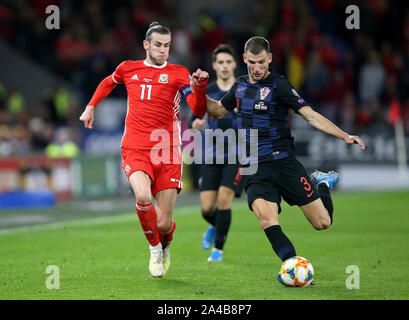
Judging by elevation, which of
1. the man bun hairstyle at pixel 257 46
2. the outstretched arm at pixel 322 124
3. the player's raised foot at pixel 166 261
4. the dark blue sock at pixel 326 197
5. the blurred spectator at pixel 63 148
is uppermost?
the man bun hairstyle at pixel 257 46

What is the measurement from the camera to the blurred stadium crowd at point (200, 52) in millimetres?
22062

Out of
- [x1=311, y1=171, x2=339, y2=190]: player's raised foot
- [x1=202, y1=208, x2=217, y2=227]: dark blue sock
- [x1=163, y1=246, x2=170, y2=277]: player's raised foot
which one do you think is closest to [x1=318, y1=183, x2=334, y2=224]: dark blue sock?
[x1=311, y1=171, x2=339, y2=190]: player's raised foot

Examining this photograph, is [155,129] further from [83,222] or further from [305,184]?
[83,222]

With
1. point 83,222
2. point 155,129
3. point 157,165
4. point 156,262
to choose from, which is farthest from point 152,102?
point 83,222

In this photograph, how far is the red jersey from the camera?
29.1 ft

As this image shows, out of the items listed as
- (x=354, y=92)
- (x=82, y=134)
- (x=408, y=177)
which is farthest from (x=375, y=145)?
(x=82, y=134)

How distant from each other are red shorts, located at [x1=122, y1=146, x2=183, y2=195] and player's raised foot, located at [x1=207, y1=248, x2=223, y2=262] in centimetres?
157

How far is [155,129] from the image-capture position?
889cm

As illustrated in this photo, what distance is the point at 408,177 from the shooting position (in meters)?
22.7

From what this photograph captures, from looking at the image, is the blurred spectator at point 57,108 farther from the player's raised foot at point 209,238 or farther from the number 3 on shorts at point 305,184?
the number 3 on shorts at point 305,184

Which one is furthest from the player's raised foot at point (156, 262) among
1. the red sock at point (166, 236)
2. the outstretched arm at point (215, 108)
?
the outstretched arm at point (215, 108)

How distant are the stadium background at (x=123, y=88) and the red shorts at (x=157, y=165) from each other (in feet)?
28.8

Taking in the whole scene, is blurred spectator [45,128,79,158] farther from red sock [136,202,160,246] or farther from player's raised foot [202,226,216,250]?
red sock [136,202,160,246]

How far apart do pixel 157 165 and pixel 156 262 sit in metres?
1.09
